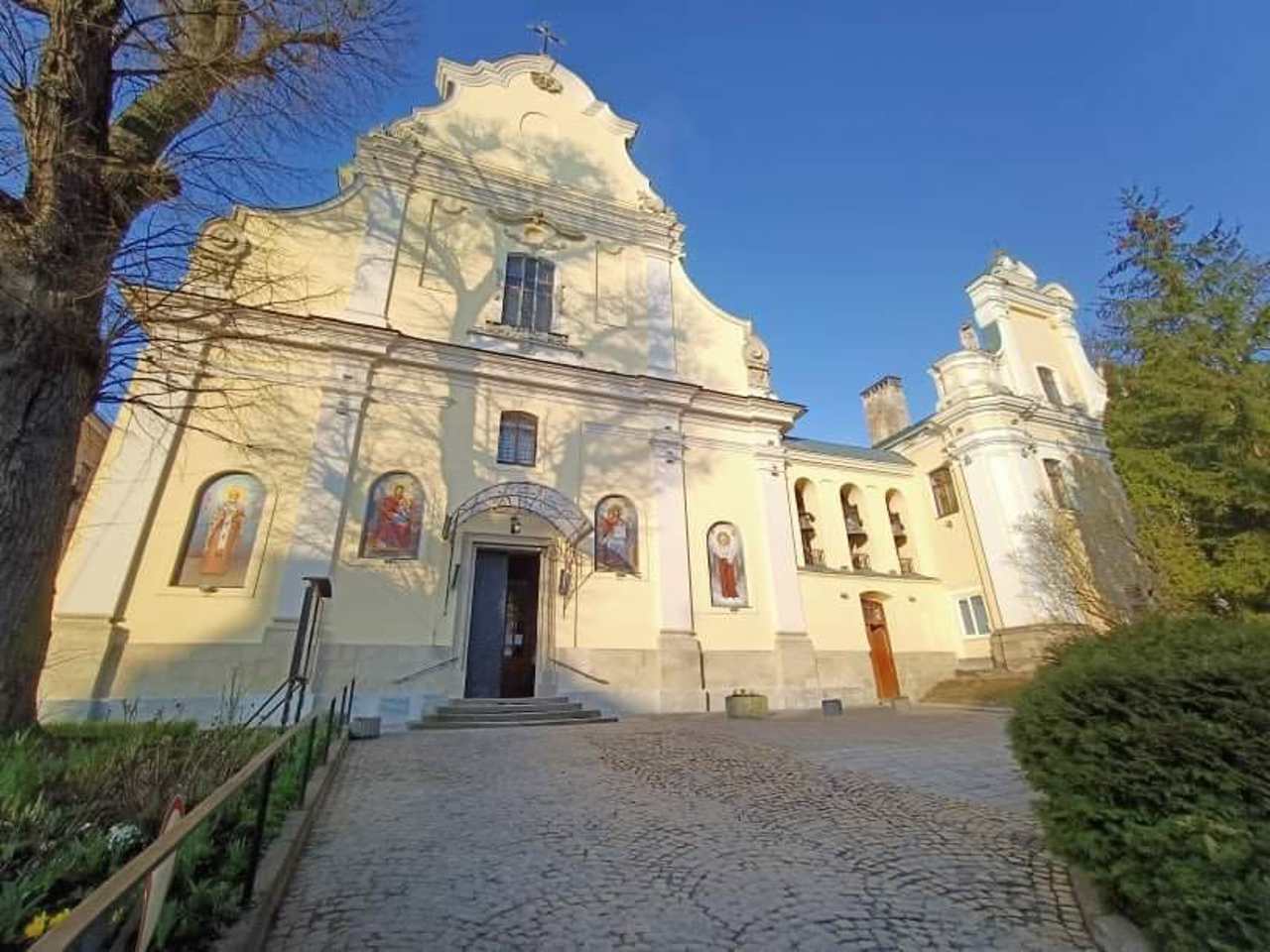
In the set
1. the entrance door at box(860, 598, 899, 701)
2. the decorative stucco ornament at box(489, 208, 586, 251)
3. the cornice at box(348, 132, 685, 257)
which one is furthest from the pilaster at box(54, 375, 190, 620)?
the entrance door at box(860, 598, 899, 701)

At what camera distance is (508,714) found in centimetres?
1033

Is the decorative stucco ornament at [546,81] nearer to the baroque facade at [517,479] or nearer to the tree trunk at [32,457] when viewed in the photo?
the baroque facade at [517,479]

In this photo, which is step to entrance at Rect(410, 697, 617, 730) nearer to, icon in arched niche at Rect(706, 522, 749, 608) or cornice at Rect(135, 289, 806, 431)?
icon in arched niche at Rect(706, 522, 749, 608)

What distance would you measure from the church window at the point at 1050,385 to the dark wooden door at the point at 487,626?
18.9 meters

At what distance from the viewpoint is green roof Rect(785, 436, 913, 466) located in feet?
59.6

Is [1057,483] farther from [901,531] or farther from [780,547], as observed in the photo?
[780,547]

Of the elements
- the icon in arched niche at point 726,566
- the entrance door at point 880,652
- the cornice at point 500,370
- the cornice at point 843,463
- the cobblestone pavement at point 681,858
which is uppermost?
the cornice at point 500,370

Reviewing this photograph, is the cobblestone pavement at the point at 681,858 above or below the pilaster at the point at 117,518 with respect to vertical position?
below

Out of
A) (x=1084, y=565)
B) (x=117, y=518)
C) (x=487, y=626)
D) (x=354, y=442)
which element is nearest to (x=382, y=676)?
(x=487, y=626)

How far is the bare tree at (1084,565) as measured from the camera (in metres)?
14.9

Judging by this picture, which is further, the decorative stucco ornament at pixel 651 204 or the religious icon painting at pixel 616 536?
the decorative stucco ornament at pixel 651 204

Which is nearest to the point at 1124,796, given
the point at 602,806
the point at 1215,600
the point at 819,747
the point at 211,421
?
the point at 602,806

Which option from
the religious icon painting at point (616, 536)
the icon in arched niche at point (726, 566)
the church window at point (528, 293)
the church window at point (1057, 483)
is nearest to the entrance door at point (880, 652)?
the icon in arched niche at point (726, 566)

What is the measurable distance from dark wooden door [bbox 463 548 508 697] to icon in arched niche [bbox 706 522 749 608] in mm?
4835
